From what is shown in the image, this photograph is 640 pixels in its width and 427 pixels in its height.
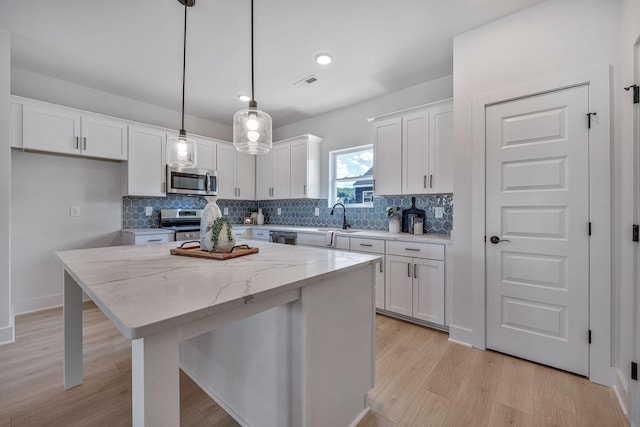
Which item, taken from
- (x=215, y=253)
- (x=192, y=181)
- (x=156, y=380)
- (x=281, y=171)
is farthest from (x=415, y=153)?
(x=192, y=181)

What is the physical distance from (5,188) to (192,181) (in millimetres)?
1825

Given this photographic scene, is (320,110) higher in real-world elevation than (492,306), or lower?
higher

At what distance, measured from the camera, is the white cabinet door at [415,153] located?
9.53ft

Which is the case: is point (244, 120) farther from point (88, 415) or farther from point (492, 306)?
point (492, 306)

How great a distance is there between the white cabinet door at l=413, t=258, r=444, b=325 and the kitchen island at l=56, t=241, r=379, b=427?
1236 millimetres

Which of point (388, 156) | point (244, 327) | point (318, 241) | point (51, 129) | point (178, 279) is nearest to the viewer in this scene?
point (178, 279)

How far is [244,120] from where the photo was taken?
1707mm

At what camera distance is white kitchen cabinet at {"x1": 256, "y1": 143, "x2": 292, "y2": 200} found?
14.3ft

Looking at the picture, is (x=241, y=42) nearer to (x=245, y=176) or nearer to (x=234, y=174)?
(x=234, y=174)

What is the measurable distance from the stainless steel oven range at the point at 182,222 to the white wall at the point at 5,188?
5.01 ft

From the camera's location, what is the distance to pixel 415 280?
2727 mm

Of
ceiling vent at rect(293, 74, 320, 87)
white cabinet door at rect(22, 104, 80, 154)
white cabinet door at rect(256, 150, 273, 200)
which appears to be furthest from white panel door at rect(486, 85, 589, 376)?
white cabinet door at rect(22, 104, 80, 154)

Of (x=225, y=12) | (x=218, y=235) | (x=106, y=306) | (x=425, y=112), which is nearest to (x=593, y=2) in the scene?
(x=425, y=112)

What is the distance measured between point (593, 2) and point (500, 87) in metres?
0.68
